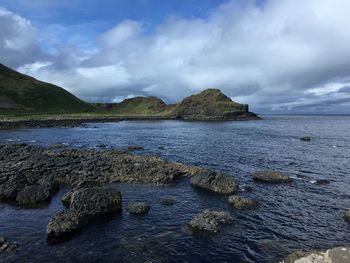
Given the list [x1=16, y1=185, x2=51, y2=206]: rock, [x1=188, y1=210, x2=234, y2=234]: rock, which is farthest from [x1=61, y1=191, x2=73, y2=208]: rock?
[x1=188, y1=210, x2=234, y2=234]: rock

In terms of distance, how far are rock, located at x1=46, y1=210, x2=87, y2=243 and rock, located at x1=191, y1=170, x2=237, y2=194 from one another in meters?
14.5

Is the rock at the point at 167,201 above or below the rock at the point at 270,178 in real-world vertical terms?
below

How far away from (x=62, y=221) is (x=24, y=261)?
390 centimetres

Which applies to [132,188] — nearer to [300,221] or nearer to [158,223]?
[158,223]

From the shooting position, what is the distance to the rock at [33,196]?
27.5m

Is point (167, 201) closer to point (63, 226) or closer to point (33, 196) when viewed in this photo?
point (63, 226)

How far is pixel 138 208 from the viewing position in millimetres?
25859

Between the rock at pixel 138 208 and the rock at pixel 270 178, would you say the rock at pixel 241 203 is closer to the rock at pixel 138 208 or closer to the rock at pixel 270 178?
the rock at pixel 138 208

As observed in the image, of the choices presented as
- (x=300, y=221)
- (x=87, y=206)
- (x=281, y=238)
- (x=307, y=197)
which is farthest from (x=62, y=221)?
(x=307, y=197)

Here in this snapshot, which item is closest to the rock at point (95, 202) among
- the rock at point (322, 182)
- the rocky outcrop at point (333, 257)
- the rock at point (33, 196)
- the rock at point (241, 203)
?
the rock at point (33, 196)

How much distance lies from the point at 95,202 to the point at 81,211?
125cm

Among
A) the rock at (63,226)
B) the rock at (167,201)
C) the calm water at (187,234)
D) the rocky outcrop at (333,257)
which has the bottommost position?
the calm water at (187,234)

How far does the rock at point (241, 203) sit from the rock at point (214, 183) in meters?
3.19

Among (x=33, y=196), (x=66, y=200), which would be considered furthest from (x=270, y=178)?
(x=33, y=196)
